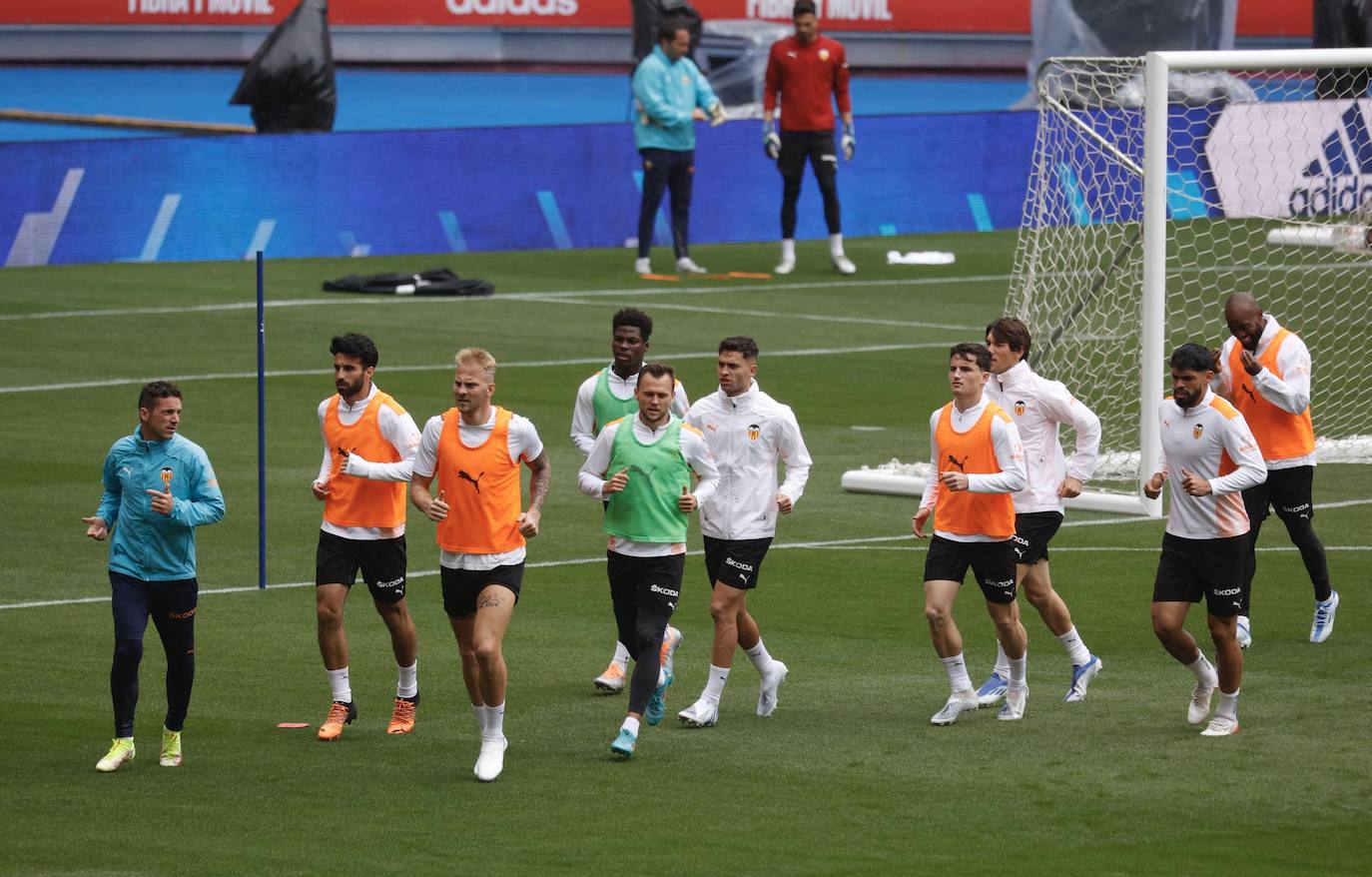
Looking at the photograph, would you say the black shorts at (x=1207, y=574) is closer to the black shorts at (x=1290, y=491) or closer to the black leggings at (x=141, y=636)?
the black shorts at (x=1290, y=491)

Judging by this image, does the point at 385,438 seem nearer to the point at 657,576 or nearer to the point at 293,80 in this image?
the point at 657,576

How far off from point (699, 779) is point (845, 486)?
7.67 m

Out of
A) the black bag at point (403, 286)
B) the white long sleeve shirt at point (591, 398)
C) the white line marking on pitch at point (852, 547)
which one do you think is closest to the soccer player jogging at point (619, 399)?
the white long sleeve shirt at point (591, 398)

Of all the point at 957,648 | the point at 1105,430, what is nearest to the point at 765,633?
the point at 957,648

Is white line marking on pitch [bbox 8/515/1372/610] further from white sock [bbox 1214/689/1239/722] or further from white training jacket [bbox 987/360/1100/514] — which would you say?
white sock [bbox 1214/689/1239/722]

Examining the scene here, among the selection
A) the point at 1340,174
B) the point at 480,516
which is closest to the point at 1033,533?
the point at 480,516

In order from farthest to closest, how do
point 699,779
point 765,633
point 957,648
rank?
point 765,633
point 957,648
point 699,779

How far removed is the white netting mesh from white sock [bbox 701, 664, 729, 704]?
23.5 feet

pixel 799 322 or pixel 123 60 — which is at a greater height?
pixel 123 60

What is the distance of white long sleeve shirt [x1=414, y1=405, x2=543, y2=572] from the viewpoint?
1038 cm

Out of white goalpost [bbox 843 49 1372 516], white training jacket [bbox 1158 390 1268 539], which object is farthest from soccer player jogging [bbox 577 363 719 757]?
white goalpost [bbox 843 49 1372 516]

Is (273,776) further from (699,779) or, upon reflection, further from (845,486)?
(845,486)

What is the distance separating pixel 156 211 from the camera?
94.3 ft

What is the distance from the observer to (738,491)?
11.2 metres
